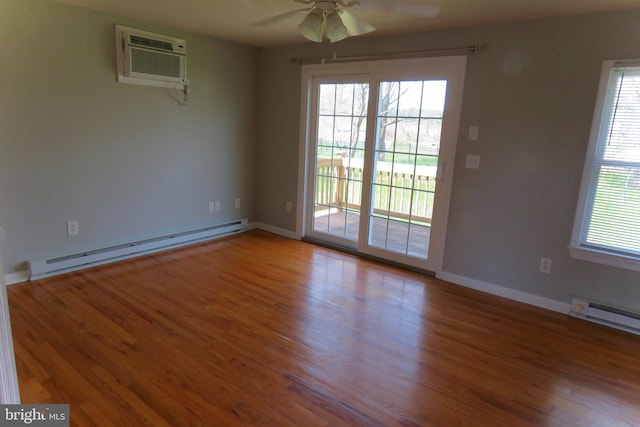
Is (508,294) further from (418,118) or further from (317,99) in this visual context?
(317,99)

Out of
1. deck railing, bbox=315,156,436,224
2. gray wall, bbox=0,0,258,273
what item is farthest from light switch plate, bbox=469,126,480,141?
gray wall, bbox=0,0,258,273

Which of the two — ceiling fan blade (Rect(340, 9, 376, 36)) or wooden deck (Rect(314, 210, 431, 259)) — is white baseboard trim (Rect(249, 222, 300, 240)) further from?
ceiling fan blade (Rect(340, 9, 376, 36))

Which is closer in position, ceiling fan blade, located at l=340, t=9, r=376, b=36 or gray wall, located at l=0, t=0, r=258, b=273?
ceiling fan blade, located at l=340, t=9, r=376, b=36

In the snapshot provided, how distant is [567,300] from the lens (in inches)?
125

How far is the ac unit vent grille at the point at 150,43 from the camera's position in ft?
11.7

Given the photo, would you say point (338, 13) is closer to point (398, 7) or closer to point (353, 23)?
point (353, 23)

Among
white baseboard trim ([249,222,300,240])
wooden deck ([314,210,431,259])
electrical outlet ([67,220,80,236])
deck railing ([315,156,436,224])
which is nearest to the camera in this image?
electrical outlet ([67,220,80,236])

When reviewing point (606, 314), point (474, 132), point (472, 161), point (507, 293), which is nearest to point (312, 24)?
point (474, 132)

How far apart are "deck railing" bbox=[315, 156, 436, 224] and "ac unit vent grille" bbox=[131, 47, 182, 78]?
5.76 feet

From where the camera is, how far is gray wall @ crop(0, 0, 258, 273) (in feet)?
10.2

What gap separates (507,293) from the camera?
3434mm

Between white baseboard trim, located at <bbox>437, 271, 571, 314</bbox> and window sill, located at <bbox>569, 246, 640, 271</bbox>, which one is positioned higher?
window sill, located at <bbox>569, 246, 640, 271</bbox>

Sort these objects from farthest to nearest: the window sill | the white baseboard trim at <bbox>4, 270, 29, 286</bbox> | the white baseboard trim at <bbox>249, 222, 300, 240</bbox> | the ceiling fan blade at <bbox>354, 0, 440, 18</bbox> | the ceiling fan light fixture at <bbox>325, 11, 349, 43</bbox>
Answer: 1. the white baseboard trim at <bbox>249, 222, 300, 240</bbox>
2. the white baseboard trim at <bbox>4, 270, 29, 286</bbox>
3. the window sill
4. the ceiling fan light fixture at <bbox>325, 11, 349, 43</bbox>
5. the ceiling fan blade at <bbox>354, 0, 440, 18</bbox>
